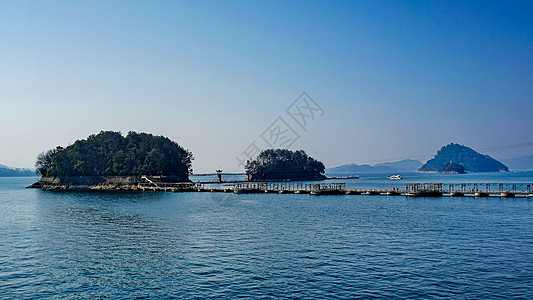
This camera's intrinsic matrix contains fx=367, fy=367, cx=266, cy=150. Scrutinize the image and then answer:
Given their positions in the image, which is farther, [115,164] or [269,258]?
[115,164]

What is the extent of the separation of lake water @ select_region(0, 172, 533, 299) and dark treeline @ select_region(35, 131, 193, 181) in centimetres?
10767

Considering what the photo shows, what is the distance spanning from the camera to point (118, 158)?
167m

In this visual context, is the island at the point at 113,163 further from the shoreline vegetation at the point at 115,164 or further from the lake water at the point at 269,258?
the lake water at the point at 269,258

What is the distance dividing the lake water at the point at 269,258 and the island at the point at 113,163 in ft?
347

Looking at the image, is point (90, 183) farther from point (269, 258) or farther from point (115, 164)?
point (269, 258)

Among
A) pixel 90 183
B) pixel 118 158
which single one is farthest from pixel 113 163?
pixel 90 183

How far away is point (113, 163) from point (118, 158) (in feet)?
10.4

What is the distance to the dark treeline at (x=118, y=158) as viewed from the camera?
165m

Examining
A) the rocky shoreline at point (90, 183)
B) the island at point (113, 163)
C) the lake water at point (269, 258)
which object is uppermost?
the island at point (113, 163)

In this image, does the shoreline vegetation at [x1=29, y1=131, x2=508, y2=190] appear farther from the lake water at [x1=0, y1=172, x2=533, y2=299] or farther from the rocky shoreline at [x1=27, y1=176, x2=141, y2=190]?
the lake water at [x1=0, y1=172, x2=533, y2=299]

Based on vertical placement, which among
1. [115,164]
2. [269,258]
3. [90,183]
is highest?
[115,164]

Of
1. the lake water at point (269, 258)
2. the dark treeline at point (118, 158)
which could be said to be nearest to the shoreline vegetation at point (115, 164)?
the dark treeline at point (118, 158)

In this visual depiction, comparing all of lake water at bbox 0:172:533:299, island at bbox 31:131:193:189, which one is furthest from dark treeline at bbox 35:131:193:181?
lake water at bbox 0:172:533:299

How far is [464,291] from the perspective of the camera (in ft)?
81.5
